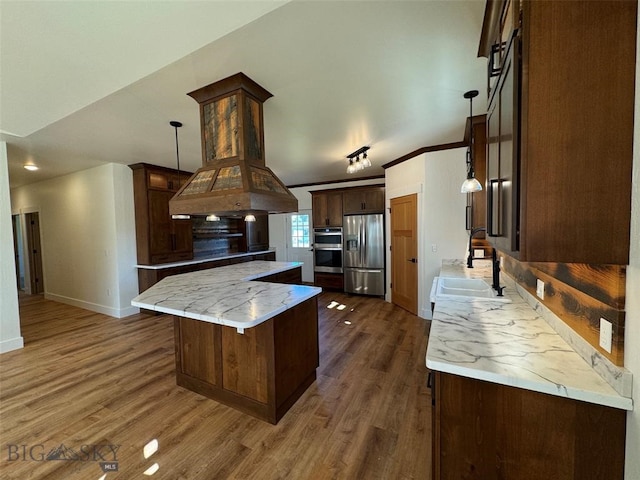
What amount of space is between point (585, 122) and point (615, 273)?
1.70 feet

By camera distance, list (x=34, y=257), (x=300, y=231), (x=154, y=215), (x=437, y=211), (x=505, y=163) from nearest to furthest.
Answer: (x=505, y=163) < (x=437, y=211) < (x=154, y=215) < (x=34, y=257) < (x=300, y=231)

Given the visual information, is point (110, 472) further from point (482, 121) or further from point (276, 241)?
point (276, 241)

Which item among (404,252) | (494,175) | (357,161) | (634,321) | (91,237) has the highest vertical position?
(357,161)

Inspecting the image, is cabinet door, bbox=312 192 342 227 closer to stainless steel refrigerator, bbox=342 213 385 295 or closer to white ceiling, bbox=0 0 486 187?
stainless steel refrigerator, bbox=342 213 385 295

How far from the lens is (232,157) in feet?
6.93

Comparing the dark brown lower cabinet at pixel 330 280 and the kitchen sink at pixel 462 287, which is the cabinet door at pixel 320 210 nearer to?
the dark brown lower cabinet at pixel 330 280

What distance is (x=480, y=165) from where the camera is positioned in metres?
2.83

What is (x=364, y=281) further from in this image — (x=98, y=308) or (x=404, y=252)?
(x=98, y=308)

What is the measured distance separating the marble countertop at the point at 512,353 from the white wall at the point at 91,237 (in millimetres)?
4996

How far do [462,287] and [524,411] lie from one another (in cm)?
183

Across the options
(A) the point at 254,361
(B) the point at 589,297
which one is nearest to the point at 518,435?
(B) the point at 589,297

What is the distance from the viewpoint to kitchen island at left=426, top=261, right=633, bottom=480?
90 centimetres

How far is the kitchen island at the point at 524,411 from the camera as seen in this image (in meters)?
0.90

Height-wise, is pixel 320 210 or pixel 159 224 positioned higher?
pixel 320 210
